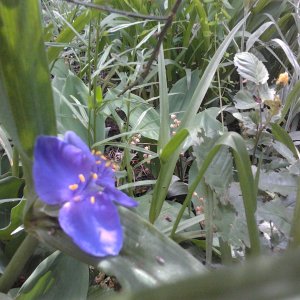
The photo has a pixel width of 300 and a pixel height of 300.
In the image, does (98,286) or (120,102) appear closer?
(98,286)

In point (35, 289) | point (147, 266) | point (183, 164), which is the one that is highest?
point (147, 266)

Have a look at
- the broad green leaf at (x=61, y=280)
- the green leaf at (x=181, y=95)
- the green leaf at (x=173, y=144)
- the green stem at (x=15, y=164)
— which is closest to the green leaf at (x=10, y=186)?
the green stem at (x=15, y=164)

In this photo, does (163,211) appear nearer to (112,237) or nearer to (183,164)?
(183,164)

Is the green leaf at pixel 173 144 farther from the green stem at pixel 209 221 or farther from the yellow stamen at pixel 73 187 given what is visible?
the yellow stamen at pixel 73 187

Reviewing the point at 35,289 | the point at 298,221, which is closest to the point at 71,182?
the point at 35,289

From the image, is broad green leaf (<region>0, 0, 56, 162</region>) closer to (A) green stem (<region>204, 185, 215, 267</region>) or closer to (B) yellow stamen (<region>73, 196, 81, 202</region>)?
(B) yellow stamen (<region>73, 196, 81, 202</region>)

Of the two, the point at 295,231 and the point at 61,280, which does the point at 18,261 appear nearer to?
the point at 61,280

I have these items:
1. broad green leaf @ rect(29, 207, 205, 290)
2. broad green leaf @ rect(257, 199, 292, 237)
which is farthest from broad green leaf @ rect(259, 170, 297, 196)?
broad green leaf @ rect(29, 207, 205, 290)
